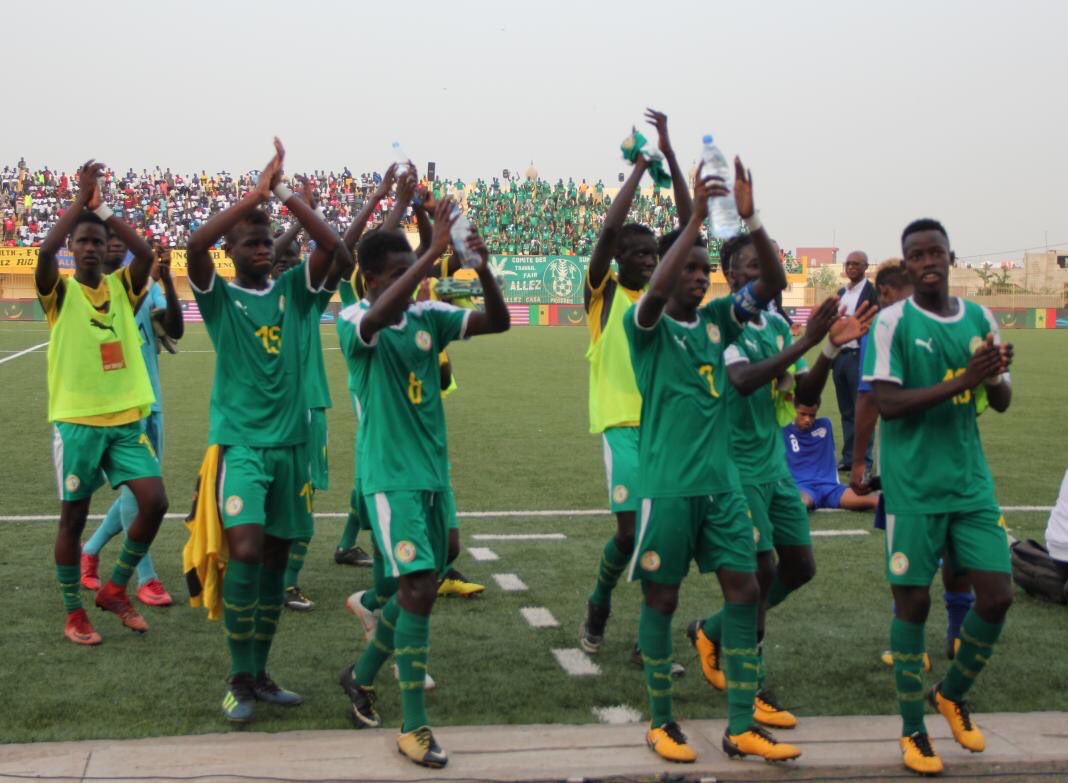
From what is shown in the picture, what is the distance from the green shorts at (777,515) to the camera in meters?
5.08

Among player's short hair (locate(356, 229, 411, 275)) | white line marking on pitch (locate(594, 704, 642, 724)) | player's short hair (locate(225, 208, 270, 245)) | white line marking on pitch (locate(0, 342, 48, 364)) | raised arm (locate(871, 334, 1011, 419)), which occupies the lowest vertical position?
white line marking on pitch (locate(0, 342, 48, 364))

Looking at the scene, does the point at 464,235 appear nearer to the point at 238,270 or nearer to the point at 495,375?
the point at 238,270

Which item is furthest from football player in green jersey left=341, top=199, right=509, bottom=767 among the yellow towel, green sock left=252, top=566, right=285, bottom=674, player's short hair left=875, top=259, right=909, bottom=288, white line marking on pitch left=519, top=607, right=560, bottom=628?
player's short hair left=875, top=259, right=909, bottom=288

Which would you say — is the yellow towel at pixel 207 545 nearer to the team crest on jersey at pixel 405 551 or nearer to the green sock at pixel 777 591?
the team crest on jersey at pixel 405 551

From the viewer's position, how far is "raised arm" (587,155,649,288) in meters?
4.95

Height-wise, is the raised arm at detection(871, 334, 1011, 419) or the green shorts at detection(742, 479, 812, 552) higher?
the raised arm at detection(871, 334, 1011, 419)

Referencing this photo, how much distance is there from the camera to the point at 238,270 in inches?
208

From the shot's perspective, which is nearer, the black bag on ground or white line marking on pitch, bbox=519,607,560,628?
white line marking on pitch, bbox=519,607,560,628

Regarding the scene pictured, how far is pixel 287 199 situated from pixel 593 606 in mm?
2514

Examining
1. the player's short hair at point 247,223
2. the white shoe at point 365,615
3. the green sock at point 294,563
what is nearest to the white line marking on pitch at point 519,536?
the green sock at point 294,563

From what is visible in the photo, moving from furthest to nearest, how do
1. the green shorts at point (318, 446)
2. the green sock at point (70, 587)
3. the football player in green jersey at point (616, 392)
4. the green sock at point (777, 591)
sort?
the green shorts at point (318, 446), the green sock at point (70, 587), the football player in green jersey at point (616, 392), the green sock at point (777, 591)

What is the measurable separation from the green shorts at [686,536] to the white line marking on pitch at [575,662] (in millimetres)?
1177

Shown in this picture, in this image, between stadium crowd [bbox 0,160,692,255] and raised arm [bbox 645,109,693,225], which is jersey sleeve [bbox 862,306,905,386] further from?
stadium crowd [bbox 0,160,692,255]

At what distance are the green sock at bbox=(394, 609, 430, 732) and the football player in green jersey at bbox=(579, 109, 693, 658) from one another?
1566 mm
